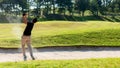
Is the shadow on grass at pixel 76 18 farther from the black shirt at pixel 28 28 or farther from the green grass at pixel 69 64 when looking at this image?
the green grass at pixel 69 64

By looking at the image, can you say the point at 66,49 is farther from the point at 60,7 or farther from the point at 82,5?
the point at 60,7

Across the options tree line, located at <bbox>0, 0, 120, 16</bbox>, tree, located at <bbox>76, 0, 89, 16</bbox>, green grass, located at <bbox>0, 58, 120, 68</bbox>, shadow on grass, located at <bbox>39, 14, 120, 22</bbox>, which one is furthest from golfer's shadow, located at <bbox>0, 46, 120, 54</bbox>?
tree, located at <bbox>76, 0, 89, 16</bbox>

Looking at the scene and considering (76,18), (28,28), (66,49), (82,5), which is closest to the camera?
(28,28)

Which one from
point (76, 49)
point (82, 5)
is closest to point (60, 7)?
point (82, 5)

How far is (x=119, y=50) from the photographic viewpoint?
2072 cm

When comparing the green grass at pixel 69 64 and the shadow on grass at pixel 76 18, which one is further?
the shadow on grass at pixel 76 18

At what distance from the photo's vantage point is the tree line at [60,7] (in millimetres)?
131875

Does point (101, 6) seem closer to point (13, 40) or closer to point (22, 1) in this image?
point (22, 1)

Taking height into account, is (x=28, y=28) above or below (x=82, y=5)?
above

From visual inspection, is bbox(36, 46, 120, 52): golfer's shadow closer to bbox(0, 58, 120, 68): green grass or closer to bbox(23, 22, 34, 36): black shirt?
bbox(23, 22, 34, 36): black shirt

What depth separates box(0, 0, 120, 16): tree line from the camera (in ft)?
433

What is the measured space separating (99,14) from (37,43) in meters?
129

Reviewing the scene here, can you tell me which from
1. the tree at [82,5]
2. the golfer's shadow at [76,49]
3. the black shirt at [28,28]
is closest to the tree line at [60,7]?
the tree at [82,5]

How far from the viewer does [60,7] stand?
142 meters
